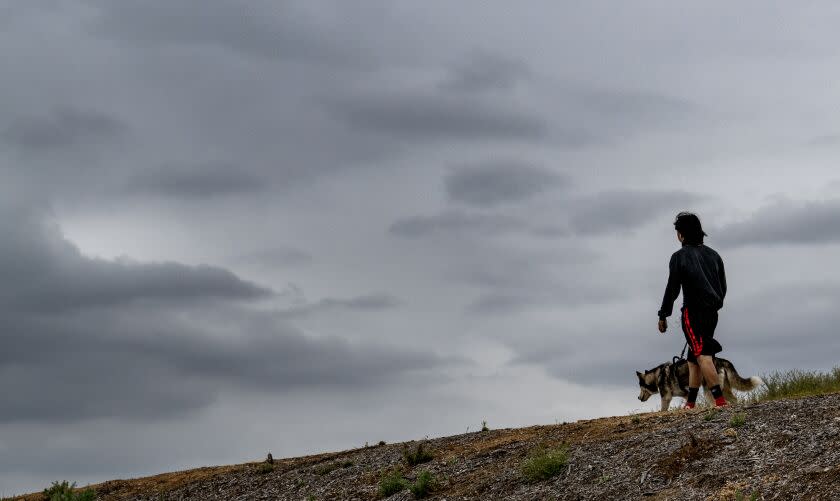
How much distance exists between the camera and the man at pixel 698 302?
1518 centimetres

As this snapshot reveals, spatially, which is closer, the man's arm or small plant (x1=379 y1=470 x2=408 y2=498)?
small plant (x1=379 y1=470 x2=408 y2=498)

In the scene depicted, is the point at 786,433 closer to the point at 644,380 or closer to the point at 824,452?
the point at 824,452

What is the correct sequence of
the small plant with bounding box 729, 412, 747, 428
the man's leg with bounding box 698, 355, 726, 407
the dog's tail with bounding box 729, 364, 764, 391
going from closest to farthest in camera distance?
the small plant with bounding box 729, 412, 747, 428 → the man's leg with bounding box 698, 355, 726, 407 → the dog's tail with bounding box 729, 364, 764, 391

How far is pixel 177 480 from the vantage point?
18.0 meters

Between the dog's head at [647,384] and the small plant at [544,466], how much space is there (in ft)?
28.4

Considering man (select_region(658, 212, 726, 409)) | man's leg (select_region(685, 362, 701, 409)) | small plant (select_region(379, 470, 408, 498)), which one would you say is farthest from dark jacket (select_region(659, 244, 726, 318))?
small plant (select_region(379, 470, 408, 498))

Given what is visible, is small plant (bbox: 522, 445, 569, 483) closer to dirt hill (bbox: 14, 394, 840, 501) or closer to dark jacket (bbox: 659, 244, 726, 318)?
dirt hill (bbox: 14, 394, 840, 501)

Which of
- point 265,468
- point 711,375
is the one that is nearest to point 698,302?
point 711,375

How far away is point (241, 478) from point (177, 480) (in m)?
1.93

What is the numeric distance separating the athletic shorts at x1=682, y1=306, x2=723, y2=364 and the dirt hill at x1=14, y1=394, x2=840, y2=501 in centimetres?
127

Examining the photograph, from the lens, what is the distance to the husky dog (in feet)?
62.2

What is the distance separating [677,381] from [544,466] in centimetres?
819

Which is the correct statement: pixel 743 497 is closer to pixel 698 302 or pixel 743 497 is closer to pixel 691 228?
pixel 698 302

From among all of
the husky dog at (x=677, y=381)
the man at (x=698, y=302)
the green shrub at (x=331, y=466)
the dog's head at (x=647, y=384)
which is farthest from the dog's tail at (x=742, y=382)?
the green shrub at (x=331, y=466)
